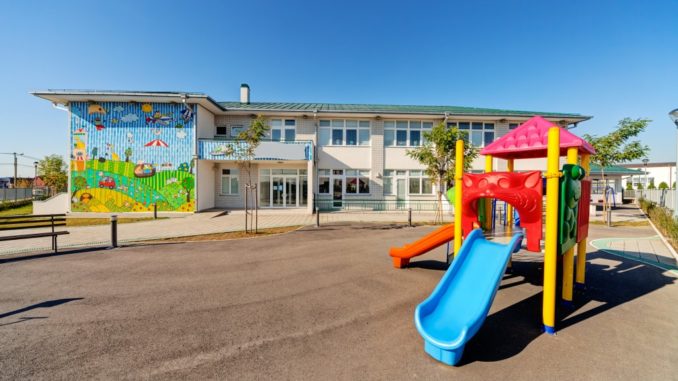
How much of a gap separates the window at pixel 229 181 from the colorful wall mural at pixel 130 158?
2.90 m

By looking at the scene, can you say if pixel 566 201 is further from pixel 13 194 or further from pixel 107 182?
pixel 13 194

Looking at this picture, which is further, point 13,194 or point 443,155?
point 13,194

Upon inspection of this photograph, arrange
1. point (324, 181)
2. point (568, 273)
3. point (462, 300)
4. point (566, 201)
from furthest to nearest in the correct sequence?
point (324, 181) < point (568, 273) < point (566, 201) < point (462, 300)

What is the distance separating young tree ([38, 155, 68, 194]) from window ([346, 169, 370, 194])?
95.9 ft

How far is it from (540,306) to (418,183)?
1690 centimetres

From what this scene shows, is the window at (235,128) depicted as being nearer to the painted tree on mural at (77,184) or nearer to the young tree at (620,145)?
the painted tree on mural at (77,184)

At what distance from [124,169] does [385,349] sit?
20336mm

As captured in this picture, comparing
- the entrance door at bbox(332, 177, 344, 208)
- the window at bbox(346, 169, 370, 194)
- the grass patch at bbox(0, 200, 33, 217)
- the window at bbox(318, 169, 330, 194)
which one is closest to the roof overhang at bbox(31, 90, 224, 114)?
the grass patch at bbox(0, 200, 33, 217)


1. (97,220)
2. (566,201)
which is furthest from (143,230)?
(566,201)

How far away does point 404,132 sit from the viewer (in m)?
21.1

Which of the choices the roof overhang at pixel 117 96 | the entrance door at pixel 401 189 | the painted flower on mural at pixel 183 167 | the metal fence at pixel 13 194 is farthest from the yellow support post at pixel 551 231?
the metal fence at pixel 13 194

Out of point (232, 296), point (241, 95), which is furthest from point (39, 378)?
point (241, 95)

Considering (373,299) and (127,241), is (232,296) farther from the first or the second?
(127,241)

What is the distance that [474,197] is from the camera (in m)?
4.89
